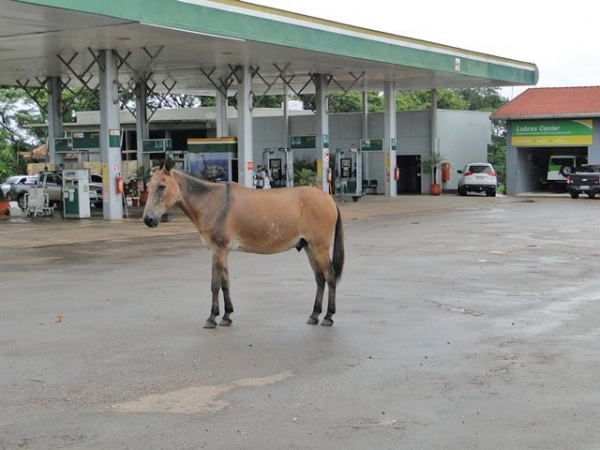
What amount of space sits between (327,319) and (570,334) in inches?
109

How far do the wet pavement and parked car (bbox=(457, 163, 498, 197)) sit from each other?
28985mm

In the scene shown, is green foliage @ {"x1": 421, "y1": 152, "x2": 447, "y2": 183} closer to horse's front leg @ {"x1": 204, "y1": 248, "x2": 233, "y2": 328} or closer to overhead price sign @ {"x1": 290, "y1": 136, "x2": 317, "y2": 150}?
overhead price sign @ {"x1": 290, "y1": 136, "x2": 317, "y2": 150}

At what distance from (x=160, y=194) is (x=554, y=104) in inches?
1700

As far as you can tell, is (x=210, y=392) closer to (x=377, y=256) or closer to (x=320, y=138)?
(x=377, y=256)

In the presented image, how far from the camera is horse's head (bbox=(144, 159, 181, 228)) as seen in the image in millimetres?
10523

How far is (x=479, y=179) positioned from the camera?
4716 centimetres

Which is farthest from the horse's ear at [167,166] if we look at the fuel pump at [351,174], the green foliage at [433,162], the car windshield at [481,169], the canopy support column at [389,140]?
the green foliage at [433,162]

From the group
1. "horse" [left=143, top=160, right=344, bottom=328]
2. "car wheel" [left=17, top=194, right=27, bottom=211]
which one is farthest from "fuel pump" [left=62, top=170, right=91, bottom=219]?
"horse" [left=143, top=160, right=344, bottom=328]

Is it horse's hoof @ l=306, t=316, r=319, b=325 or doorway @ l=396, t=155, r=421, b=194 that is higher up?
doorway @ l=396, t=155, r=421, b=194

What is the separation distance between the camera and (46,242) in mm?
22797

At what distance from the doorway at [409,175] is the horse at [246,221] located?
42.0 m

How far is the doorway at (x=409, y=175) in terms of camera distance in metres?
52.6

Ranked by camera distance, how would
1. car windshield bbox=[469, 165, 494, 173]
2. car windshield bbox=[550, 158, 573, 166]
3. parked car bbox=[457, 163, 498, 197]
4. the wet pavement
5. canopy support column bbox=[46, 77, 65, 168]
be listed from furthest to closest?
car windshield bbox=[550, 158, 573, 166] < car windshield bbox=[469, 165, 494, 173] < parked car bbox=[457, 163, 498, 197] < canopy support column bbox=[46, 77, 65, 168] < the wet pavement

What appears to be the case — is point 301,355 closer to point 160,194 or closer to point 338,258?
point 338,258
